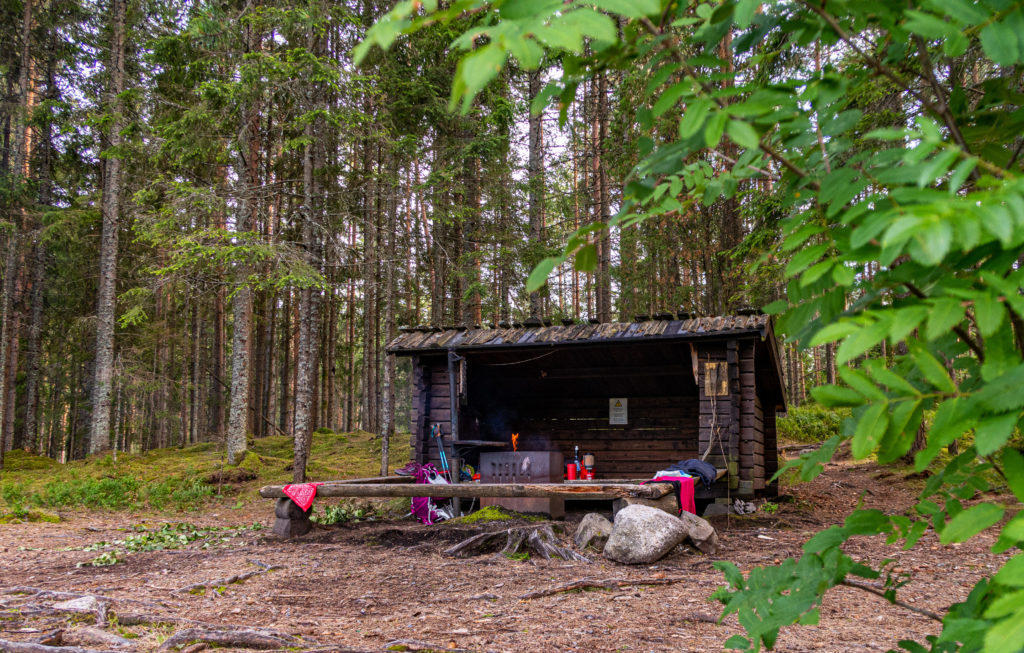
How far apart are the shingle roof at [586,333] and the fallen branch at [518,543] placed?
337 centimetres

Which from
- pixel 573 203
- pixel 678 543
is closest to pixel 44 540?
pixel 678 543

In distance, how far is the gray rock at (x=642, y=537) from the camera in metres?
6.55

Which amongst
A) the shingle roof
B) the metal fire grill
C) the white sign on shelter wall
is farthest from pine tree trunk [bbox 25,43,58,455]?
the white sign on shelter wall

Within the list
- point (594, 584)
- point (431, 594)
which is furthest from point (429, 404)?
point (594, 584)

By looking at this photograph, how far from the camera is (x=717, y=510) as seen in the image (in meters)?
9.59

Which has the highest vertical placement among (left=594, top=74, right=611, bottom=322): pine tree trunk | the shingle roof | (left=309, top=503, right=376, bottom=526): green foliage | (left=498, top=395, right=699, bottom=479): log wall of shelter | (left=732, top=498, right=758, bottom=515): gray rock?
(left=594, top=74, right=611, bottom=322): pine tree trunk

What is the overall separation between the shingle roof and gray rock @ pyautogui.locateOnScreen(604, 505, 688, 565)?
3.45m

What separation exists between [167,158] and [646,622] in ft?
53.5

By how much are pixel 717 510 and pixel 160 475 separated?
11.8 metres

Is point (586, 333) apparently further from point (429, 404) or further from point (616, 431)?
point (616, 431)

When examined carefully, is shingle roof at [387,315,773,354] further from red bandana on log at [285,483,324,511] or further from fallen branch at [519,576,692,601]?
fallen branch at [519,576,692,601]

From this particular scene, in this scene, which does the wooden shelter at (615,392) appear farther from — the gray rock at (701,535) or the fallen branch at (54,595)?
the fallen branch at (54,595)

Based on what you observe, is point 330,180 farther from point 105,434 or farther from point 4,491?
point 4,491

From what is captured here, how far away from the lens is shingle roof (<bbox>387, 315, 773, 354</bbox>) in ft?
31.4
